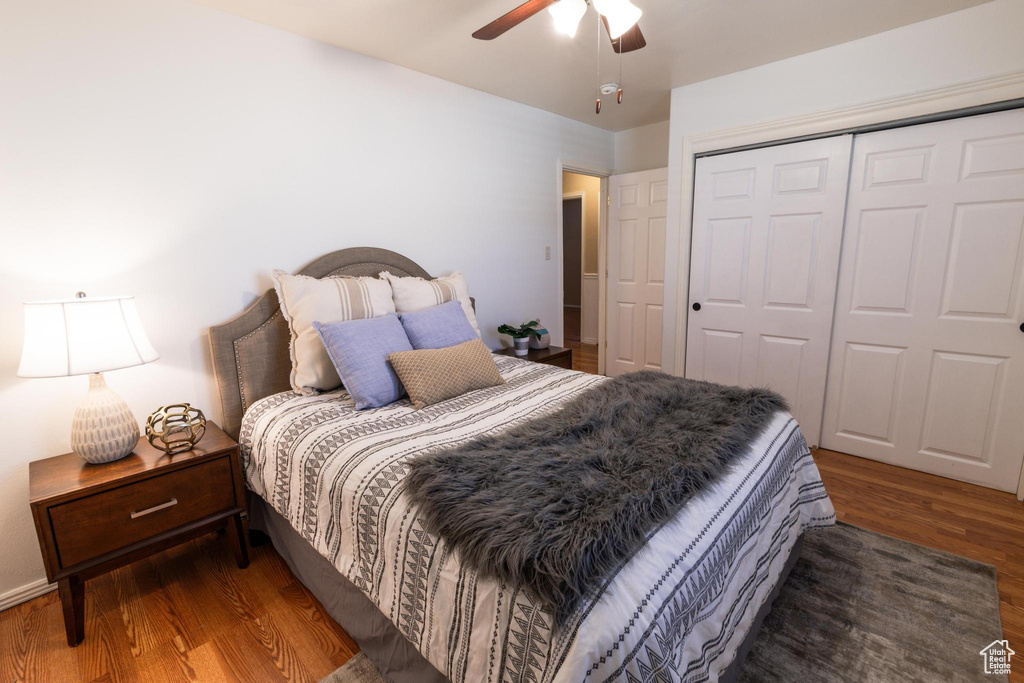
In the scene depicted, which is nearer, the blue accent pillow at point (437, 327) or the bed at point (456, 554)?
the bed at point (456, 554)

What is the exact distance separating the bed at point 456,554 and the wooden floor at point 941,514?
2.16ft

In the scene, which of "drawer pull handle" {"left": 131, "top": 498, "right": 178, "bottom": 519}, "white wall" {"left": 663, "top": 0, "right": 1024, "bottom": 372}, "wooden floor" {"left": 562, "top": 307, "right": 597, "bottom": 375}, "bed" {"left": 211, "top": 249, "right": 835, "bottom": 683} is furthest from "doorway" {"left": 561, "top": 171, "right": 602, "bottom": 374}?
"drawer pull handle" {"left": 131, "top": 498, "right": 178, "bottom": 519}

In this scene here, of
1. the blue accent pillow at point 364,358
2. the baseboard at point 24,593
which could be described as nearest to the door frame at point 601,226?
the blue accent pillow at point 364,358

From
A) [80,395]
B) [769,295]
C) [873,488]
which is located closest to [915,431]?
[873,488]

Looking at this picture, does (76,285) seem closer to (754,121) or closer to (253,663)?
(253,663)

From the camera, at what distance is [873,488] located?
8.13ft

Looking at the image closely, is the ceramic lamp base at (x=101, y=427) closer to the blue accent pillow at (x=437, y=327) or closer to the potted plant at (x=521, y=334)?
the blue accent pillow at (x=437, y=327)

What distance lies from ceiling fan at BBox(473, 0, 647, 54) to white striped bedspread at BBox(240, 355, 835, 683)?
1.36m

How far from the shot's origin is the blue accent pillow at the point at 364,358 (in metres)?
1.90

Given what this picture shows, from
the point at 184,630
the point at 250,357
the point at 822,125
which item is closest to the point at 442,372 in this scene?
the point at 250,357

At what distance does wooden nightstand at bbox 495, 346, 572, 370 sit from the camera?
318cm

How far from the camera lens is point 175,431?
1.82 metres

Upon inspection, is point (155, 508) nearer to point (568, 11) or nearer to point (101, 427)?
point (101, 427)

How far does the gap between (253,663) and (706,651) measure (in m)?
1.39
